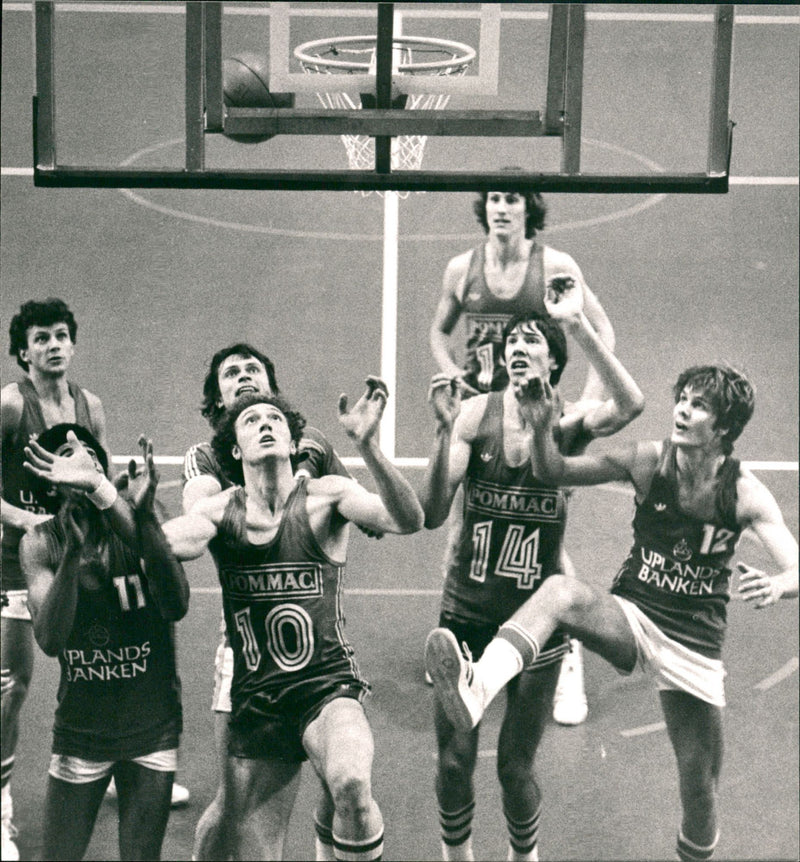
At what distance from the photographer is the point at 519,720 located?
4613 mm

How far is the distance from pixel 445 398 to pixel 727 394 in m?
0.94

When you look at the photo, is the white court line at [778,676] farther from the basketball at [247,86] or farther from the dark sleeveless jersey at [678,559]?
the basketball at [247,86]

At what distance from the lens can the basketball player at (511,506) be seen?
4.55 meters

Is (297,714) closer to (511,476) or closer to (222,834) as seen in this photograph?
(222,834)

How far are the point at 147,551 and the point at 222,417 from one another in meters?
0.50

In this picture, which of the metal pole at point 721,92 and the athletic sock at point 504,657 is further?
the athletic sock at point 504,657

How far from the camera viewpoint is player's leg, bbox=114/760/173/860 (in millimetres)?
4570

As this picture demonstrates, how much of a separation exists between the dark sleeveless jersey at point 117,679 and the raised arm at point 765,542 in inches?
75.8

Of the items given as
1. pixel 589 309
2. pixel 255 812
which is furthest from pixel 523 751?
pixel 589 309

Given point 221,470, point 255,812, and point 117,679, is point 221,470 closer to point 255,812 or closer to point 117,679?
point 117,679

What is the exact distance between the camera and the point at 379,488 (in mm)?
4500

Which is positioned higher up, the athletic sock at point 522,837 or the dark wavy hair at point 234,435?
the dark wavy hair at point 234,435

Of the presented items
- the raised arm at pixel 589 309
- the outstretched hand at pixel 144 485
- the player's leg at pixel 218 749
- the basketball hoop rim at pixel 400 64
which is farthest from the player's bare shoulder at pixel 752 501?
the outstretched hand at pixel 144 485

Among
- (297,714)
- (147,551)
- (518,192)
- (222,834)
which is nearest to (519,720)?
(297,714)
